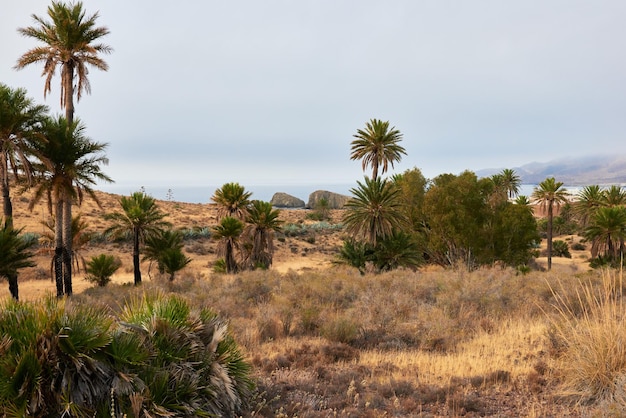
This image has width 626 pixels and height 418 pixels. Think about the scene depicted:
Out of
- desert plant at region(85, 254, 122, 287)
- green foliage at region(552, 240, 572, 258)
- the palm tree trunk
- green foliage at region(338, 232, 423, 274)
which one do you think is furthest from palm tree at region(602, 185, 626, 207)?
the palm tree trunk

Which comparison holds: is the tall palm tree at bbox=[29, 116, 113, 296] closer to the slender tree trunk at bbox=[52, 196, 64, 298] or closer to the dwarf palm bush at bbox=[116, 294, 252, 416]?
the slender tree trunk at bbox=[52, 196, 64, 298]

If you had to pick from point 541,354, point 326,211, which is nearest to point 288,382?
point 541,354

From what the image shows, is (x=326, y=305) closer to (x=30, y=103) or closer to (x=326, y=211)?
(x=30, y=103)

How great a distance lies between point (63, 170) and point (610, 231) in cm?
3398

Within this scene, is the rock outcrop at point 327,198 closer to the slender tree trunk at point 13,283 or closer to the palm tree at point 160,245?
the palm tree at point 160,245

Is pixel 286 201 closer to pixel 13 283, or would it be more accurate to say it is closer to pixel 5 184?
pixel 5 184

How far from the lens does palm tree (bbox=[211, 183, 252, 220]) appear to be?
2619cm

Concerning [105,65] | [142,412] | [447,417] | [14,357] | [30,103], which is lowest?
[447,417]

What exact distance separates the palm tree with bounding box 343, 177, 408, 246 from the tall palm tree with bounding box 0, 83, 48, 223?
1584cm

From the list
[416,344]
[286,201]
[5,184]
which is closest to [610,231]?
[416,344]

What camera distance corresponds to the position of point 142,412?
390cm

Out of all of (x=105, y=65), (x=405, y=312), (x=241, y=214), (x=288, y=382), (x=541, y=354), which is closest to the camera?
(x=288, y=382)

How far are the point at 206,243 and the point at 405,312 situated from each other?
33748mm

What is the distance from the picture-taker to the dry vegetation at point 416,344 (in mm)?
5379
